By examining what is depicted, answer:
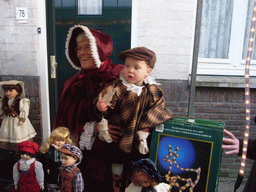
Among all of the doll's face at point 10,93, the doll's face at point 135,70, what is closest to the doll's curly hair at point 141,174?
the doll's face at point 135,70

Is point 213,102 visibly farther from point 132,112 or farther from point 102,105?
point 102,105

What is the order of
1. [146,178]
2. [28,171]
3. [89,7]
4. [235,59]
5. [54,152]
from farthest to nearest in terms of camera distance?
[235,59]
[89,7]
[54,152]
[28,171]
[146,178]

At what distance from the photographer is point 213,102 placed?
8.73 feet

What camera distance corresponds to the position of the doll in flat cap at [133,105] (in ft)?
4.58

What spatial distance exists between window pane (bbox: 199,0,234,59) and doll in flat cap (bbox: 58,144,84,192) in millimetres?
2134

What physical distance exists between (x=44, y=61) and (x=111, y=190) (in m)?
1.81

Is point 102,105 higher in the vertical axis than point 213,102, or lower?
higher

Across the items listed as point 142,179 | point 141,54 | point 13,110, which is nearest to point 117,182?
point 142,179

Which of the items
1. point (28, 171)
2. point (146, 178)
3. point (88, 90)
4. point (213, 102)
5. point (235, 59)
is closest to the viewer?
point (146, 178)

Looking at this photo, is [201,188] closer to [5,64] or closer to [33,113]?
[33,113]

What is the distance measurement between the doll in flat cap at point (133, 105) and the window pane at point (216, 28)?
5.56ft

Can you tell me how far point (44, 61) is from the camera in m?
2.68

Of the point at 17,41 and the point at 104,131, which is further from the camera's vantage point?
the point at 17,41

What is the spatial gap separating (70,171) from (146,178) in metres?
0.51
